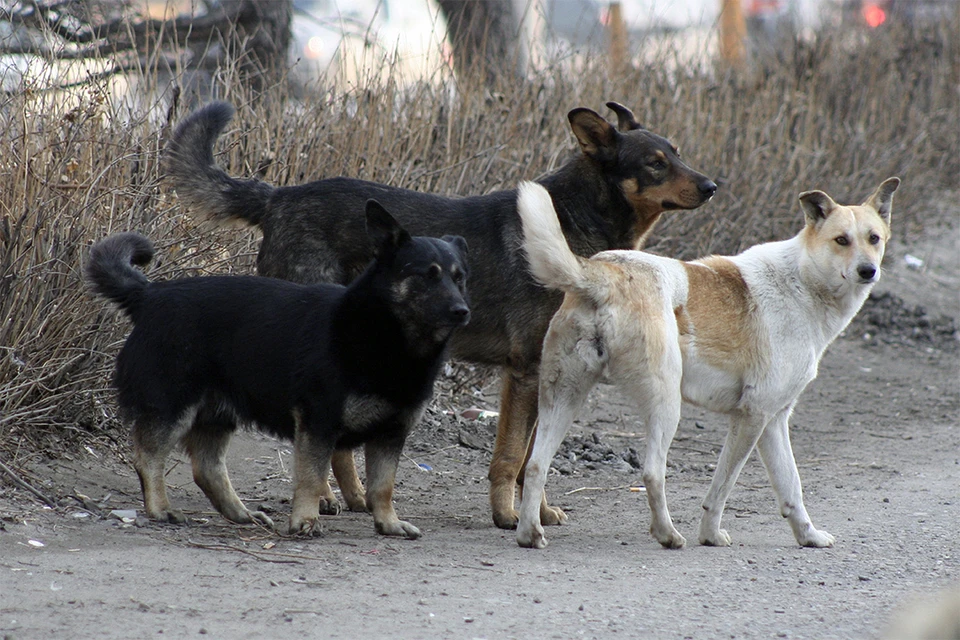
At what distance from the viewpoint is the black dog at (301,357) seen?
4742 mm

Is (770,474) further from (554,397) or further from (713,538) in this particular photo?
(554,397)

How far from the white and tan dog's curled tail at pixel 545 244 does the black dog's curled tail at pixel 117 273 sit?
5.64ft

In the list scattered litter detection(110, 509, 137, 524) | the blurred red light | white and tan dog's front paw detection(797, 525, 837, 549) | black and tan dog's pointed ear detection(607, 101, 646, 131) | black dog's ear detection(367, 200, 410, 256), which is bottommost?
scattered litter detection(110, 509, 137, 524)

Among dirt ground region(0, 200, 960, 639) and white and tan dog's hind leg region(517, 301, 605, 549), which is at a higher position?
white and tan dog's hind leg region(517, 301, 605, 549)

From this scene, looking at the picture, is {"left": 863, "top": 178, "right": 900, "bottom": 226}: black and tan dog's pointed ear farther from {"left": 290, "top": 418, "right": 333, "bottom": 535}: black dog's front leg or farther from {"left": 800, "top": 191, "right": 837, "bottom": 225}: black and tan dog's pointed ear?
{"left": 290, "top": 418, "right": 333, "bottom": 535}: black dog's front leg

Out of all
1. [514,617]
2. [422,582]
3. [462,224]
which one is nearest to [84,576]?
[422,582]

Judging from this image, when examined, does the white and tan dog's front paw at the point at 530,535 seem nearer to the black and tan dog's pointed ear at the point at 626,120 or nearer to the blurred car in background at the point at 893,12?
the black and tan dog's pointed ear at the point at 626,120

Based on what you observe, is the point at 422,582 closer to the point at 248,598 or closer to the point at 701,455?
the point at 248,598

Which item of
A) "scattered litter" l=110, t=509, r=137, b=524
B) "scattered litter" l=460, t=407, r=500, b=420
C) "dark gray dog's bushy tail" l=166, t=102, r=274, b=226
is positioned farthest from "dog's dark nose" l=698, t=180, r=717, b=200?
"scattered litter" l=110, t=509, r=137, b=524

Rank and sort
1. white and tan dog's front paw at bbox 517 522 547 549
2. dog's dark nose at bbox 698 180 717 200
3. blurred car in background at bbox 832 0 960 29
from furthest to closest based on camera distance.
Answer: blurred car in background at bbox 832 0 960 29 < dog's dark nose at bbox 698 180 717 200 < white and tan dog's front paw at bbox 517 522 547 549

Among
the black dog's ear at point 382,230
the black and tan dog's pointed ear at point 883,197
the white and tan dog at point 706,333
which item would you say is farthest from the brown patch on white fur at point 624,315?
the black and tan dog's pointed ear at point 883,197

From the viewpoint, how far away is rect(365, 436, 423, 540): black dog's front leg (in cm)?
495

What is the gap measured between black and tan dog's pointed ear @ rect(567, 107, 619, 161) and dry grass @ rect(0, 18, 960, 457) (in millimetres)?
1540

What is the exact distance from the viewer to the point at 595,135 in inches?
233
